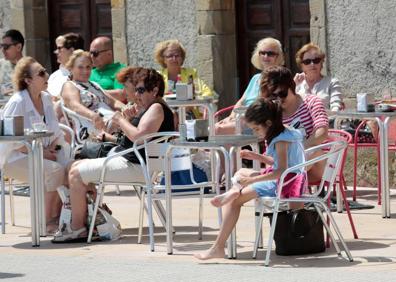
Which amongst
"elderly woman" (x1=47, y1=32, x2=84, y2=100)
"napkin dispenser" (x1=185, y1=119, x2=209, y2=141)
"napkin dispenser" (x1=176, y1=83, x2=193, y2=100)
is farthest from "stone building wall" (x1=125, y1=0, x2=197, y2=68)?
"napkin dispenser" (x1=185, y1=119, x2=209, y2=141)

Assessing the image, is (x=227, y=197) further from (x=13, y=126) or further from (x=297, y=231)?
(x=13, y=126)

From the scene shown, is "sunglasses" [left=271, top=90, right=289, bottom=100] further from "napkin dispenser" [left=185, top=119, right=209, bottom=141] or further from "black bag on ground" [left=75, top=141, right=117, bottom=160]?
"black bag on ground" [left=75, top=141, right=117, bottom=160]

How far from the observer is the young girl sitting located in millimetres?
9898

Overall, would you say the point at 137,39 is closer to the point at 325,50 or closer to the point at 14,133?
the point at 325,50

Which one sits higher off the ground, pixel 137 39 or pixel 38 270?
pixel 137 39

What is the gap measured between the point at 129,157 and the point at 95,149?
129 cm

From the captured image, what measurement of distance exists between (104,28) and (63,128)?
485 centimetres

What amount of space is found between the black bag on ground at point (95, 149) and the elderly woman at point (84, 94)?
0.62 metres

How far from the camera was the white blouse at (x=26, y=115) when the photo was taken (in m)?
11.7

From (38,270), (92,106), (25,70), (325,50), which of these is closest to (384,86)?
(325,50)

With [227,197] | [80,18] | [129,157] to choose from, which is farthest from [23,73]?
[80,18]

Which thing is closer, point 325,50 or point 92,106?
point 92,106

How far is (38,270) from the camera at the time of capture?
9.93 metres

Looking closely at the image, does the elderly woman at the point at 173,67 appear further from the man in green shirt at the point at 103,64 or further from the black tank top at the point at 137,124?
the black tank top at the point at 137,124
